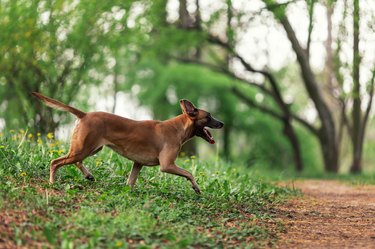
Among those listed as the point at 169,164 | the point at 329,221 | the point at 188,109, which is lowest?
the point at 329,221

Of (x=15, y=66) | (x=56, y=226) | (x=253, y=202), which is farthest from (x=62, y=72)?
(x=56, y=226)

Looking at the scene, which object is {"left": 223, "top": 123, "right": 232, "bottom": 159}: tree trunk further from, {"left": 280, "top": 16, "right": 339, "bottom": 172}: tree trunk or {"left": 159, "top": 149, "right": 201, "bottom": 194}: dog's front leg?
{"left": 159, "top": 149, "right": 201, "bottom": 194}: dog's front leg

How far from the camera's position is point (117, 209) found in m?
8.00

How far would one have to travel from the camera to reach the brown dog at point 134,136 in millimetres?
8984

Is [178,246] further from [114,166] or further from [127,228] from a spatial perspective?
[114,166]

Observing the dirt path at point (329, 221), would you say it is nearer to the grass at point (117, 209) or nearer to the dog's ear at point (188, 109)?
the grass at point (117, 209)

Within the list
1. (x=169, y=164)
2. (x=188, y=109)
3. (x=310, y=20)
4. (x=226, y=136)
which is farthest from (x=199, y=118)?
(x=226, y=136)

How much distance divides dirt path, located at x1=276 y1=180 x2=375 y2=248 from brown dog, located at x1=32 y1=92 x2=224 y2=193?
5.37ft

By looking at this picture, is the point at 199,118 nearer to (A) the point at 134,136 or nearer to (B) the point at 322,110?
(A) the point at 134,136

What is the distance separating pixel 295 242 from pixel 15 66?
1187cm

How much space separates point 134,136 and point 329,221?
9.61 feet

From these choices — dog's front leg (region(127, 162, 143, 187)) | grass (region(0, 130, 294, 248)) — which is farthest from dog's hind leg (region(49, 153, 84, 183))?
dog's front leg (region(127, 162, 143, 187))

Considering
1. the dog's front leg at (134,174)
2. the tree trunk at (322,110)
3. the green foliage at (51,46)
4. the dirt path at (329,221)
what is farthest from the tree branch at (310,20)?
the dog's front leg at (134,174)

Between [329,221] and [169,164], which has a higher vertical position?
[169,164]
